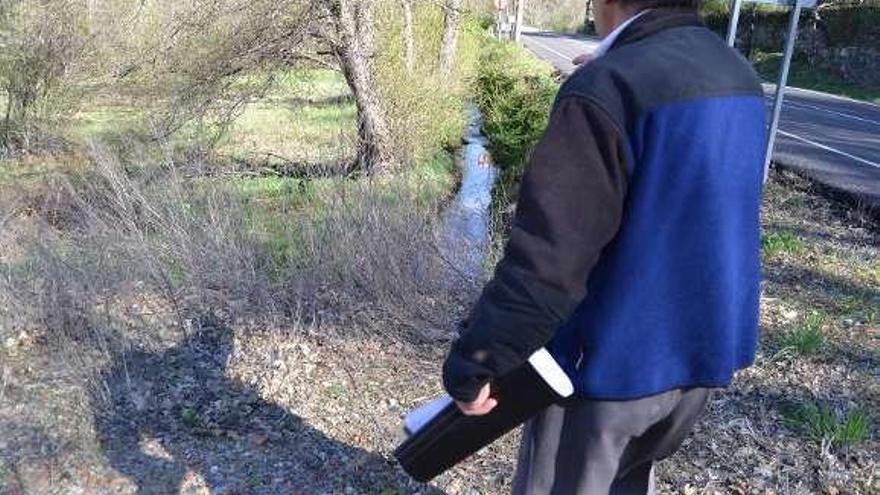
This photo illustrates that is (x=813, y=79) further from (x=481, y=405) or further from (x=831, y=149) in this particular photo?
(x=481, y=405)

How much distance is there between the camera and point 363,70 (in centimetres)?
1187

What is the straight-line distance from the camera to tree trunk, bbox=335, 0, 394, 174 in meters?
11.1

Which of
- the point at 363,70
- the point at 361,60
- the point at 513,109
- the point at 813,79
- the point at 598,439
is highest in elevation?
the point at 598,439

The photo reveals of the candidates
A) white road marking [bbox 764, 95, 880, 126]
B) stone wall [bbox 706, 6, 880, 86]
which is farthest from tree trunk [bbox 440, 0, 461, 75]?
stone wall [bbox 706, 6, 880, 86]

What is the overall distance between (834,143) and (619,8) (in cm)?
1207

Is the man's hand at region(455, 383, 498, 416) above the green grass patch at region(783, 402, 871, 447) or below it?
above

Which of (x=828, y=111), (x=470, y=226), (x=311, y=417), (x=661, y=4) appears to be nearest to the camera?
(x=661, y=4)

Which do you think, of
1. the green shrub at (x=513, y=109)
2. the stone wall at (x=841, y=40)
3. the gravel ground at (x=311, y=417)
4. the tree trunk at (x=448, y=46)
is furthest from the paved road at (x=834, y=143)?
the stone wall at (x=841, y=40)

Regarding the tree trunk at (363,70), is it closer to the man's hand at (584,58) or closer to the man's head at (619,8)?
the man's hand at (584,58)

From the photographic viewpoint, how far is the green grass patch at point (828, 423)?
3352mm

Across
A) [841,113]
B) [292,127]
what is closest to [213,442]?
[292,127]

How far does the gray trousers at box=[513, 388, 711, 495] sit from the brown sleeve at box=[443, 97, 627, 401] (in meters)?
0.25

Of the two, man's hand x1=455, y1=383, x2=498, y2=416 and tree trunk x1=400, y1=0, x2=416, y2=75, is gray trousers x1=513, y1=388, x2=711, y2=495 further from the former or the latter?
tree trunk x1=400, y1=0, x2=416, y2=75

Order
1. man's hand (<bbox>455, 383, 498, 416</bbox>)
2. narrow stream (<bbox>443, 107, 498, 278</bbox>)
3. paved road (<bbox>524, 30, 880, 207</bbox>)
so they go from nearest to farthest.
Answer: man's hand (<bbox>455, 383, 498, 416</bbox>)
narrow stream (<bbox>443, 107, 498, 278</bbox>)
paved road (<bbox>524, 30, 880, 207</bbox>)
